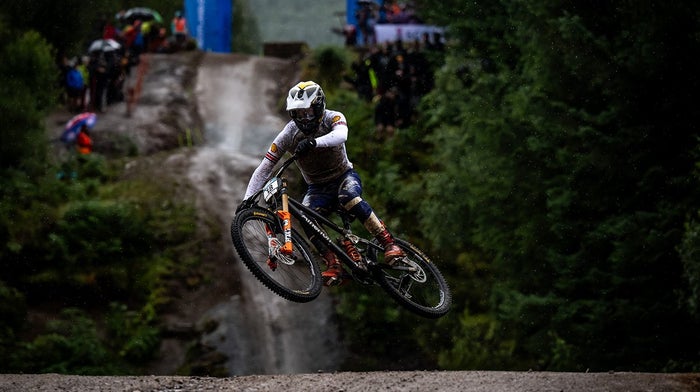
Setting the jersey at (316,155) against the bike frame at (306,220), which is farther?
the jersey at (316,155)

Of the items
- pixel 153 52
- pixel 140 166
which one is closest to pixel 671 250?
pixel 140 166

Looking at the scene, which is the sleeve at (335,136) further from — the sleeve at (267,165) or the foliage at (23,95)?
the foliage at (23,95)

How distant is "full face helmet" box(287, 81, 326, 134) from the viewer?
1175 centimetres

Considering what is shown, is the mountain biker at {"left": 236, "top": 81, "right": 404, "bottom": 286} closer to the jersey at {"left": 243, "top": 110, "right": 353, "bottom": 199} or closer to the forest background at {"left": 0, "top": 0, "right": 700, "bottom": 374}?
the jersey at {"left": 243, "top": 110, "right": 353, "bottom": 199}

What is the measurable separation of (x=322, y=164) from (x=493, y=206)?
41.4 feet

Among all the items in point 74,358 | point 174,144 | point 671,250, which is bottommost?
point 74,358

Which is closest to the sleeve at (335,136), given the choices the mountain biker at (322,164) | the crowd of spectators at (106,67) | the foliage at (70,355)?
the mountain biker at (322,164)

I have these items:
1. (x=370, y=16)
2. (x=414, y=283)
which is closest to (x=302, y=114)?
(x=414, y=283)

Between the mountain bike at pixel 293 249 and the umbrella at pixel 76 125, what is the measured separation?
65.7 feet

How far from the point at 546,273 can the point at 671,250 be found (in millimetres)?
3903

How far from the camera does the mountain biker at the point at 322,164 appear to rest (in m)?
11.9

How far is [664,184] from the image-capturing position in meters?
21.2

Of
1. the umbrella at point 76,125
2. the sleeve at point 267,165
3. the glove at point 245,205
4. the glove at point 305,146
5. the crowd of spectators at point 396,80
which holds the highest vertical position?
the glove at point 305,146

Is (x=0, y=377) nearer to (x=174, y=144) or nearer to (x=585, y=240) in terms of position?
(x=585, y=240)
